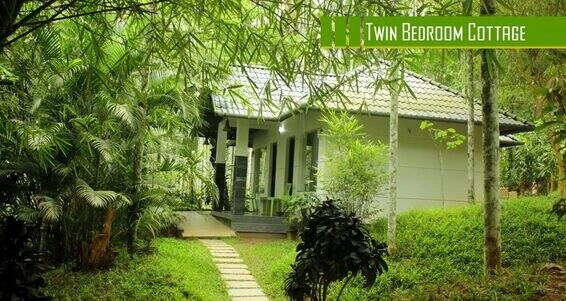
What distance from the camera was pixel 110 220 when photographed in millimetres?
6992

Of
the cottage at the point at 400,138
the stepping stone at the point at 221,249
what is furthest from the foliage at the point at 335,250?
the cottage at the point at 400,138

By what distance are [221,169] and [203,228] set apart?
13.3 ft

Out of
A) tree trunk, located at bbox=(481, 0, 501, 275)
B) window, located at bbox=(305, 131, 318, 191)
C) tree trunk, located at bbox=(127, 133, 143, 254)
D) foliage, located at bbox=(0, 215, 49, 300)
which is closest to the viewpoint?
foliage, located at bbox=(0, 215, 49, 300)

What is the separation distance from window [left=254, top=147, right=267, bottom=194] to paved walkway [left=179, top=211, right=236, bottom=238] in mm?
2215

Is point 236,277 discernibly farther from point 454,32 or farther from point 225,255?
point 454,32

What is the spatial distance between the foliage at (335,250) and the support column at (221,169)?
10001 mm

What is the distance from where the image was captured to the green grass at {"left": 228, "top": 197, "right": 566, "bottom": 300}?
202 inches

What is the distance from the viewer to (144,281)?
6.58 m

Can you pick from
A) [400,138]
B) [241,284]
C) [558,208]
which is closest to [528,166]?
[400,138]

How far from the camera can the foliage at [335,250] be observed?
4.04m

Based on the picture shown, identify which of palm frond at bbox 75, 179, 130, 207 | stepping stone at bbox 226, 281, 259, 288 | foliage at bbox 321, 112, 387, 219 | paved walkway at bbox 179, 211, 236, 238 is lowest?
stepping stone at bbox 226, 281, 259, 288

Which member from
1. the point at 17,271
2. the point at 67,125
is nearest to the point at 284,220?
the point at 67,125

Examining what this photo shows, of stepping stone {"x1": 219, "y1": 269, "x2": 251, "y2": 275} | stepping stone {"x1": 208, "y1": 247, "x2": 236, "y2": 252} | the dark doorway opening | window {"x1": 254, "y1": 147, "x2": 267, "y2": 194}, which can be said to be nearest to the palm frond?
stepping stone {"x1": 219, "y1": 269, "x2": 251, "y2": 275}

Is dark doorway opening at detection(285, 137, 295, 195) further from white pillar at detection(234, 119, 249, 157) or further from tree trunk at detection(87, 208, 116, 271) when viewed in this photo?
tree trunk at detection(87, 208, 116, 271)
